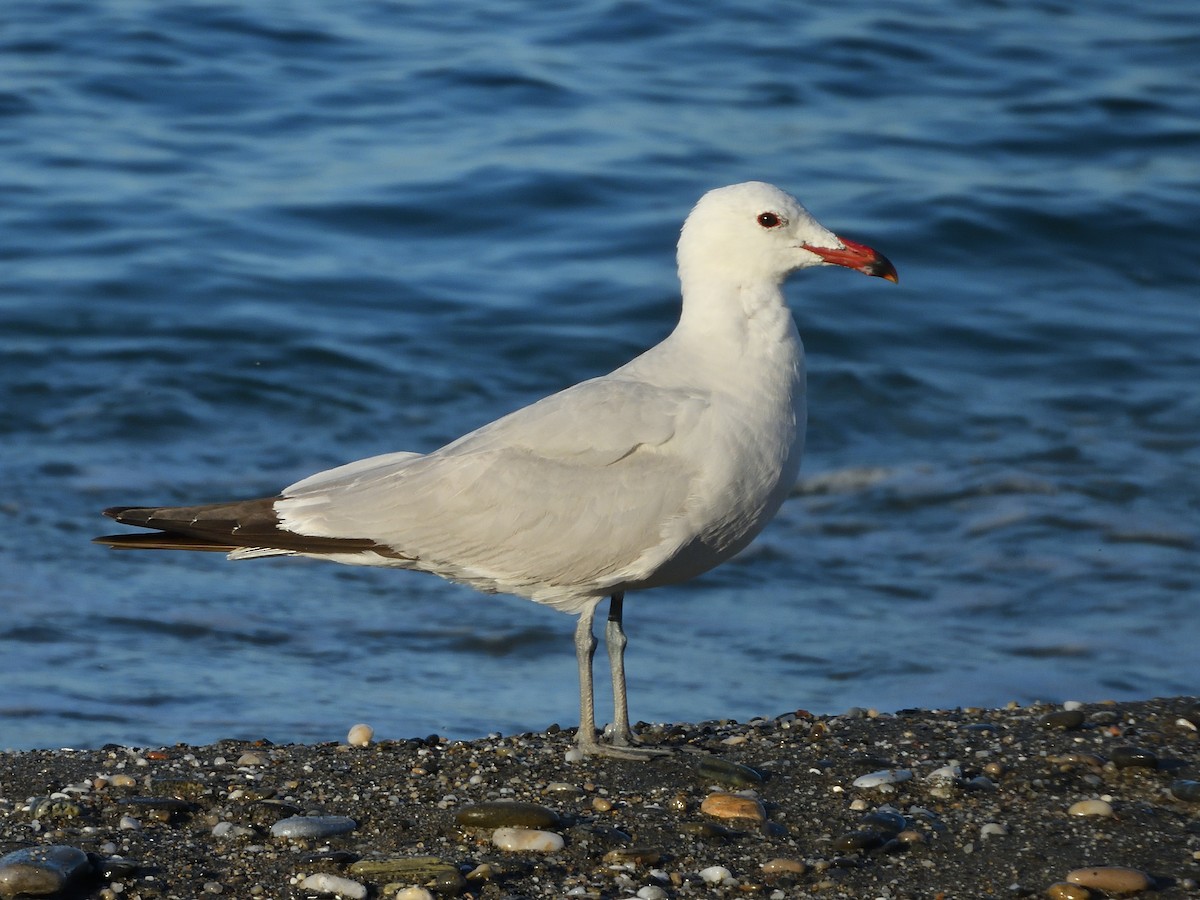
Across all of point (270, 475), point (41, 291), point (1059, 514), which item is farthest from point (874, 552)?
point (41, 291)

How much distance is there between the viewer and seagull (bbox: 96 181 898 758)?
485cm

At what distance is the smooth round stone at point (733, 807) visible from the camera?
14.4ft

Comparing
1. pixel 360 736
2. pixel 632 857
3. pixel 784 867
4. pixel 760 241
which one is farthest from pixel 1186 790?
pixel 360 736

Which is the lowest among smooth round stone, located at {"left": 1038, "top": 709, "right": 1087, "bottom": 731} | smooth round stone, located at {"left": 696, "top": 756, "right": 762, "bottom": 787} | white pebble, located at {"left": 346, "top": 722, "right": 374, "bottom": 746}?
white pebble, located at {"left": 346, "top": 722, "right": 374, "bottom": 746}

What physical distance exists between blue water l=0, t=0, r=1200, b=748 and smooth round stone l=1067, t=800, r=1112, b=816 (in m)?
2.22

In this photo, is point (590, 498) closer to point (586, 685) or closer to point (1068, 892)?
point (586, 685)

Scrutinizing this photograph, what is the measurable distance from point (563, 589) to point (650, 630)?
8.16ft

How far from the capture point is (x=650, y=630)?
7.48 meters

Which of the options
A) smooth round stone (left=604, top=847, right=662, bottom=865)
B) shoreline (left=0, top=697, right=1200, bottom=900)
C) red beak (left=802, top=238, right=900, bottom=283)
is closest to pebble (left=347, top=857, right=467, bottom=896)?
shoreline (left=0, top=697, right=1200, bottom=900)

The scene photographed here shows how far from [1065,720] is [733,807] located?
4.58 feet

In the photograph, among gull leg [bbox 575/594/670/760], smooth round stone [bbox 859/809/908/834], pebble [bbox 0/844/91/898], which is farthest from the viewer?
gull leg [bbox 575/594/670/760]

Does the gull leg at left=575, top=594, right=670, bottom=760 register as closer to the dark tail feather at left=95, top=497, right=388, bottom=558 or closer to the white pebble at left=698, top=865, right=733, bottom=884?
the dark tail feather at left=95, top=497, right=388, bottom=558

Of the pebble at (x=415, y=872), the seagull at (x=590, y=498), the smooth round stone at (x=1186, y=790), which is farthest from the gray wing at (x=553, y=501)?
the smooth round stone at (x=1186, y=790)

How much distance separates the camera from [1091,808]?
174 inches
